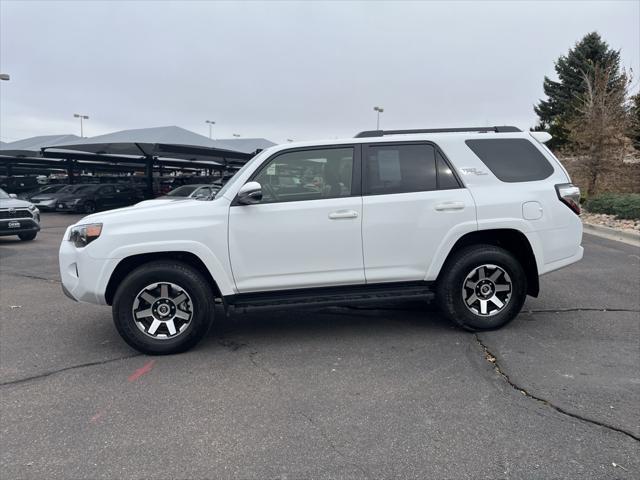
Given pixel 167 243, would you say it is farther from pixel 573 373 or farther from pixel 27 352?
pixel 573 373

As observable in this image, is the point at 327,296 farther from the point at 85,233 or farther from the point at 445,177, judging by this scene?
the point at 85,233

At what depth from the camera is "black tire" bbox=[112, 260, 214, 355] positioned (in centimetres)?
421

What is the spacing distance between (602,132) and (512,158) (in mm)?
13764

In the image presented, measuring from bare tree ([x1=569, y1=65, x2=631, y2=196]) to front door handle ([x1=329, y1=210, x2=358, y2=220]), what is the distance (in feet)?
49.3

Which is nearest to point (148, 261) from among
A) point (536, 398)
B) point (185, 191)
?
point (536, 398)

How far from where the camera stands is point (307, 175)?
455cm

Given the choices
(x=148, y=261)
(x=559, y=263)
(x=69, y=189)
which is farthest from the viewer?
(x=69, y=189)

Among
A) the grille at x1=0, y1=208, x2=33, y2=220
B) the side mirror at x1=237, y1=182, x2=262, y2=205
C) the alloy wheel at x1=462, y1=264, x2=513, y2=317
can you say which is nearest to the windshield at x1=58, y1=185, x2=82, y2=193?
the grille at x1=0, y1=208, x2=33, y2=220

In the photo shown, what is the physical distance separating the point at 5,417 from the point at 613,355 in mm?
4778

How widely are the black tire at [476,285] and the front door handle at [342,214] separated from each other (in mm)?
1086

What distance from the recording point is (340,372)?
3898mm

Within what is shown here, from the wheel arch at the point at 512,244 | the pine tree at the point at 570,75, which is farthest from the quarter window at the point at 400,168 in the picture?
the pine tree at the point at 570,75

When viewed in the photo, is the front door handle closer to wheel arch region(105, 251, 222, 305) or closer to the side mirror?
the side mirror

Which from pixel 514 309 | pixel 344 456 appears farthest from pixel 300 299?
pixel 514 309
